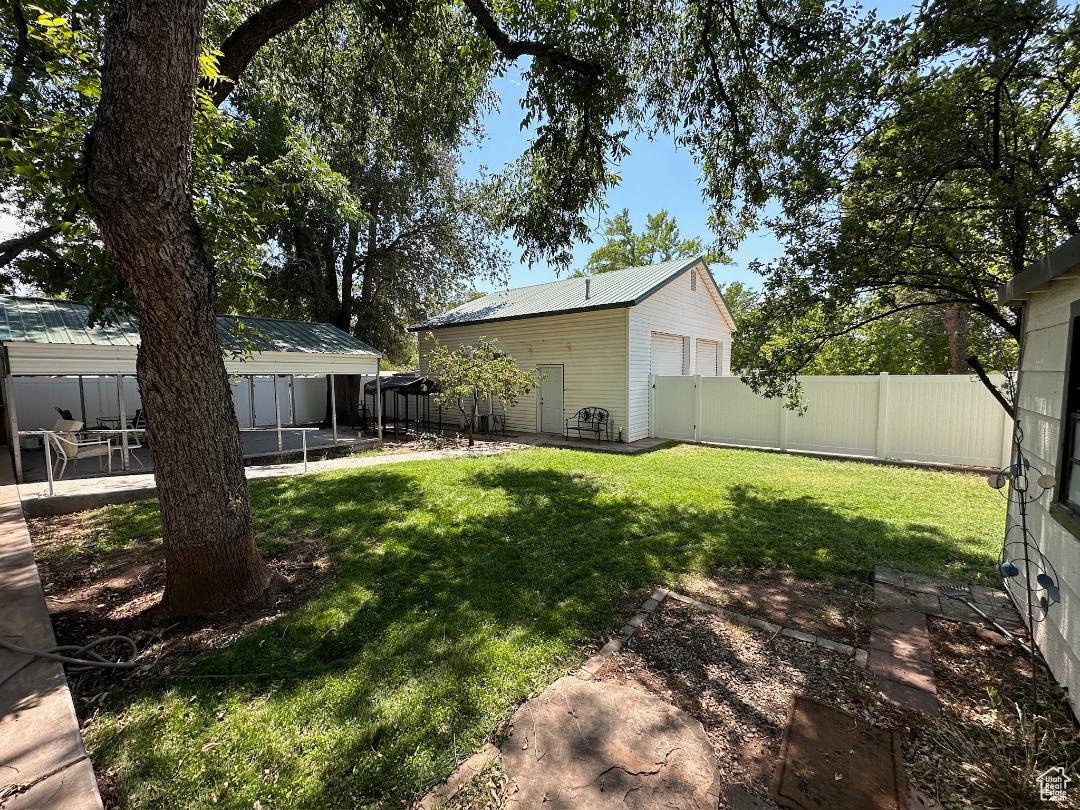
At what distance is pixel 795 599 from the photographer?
363 centimetres

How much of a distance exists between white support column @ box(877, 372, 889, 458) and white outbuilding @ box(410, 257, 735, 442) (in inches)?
203

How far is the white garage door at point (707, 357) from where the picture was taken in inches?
611

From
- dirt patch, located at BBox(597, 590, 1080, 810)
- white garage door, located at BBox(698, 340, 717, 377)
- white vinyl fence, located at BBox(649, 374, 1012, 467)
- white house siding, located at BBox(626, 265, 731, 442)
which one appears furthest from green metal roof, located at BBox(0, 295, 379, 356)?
white garage door, located at BBox(698, 340, 717, 377)

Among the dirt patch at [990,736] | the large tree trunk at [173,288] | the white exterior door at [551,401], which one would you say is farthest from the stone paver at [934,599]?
the white exterior door at [551,401]

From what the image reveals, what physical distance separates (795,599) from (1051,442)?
1927 millimetres

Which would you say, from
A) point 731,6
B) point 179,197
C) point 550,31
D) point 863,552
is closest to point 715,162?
point 731,6

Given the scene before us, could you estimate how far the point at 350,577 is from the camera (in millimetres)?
3961

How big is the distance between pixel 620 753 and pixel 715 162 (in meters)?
6.82

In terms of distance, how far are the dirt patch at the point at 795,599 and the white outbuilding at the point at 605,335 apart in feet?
25.6

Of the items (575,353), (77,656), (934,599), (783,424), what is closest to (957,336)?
(783,424)

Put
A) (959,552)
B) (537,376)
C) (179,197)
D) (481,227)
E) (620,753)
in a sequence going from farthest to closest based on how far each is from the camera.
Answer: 1. (481,227)
2. (537,376)
3. (959,552)
4. (179,197)
5. (620,753)

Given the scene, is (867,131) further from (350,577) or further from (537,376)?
(537,376)

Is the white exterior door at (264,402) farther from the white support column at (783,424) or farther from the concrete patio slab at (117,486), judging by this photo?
the white support column at (783,424)

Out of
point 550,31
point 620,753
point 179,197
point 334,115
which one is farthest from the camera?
point 334,115
